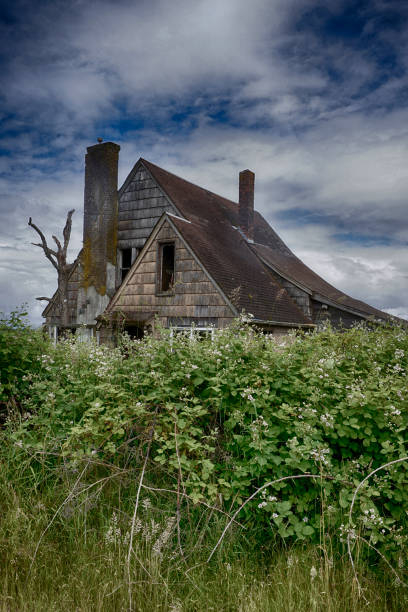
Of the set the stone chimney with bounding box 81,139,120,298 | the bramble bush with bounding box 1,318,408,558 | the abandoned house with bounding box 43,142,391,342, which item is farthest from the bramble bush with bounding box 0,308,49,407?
the stone chimney with bounding box 81,139,120,298

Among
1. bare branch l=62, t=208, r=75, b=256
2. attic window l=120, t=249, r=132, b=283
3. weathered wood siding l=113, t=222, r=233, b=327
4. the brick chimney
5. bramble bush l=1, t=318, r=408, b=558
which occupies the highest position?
the brick chimney

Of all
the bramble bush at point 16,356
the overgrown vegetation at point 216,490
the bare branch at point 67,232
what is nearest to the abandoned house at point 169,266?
the bare branch at point 67,232

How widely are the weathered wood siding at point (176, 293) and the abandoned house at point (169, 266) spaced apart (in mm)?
29

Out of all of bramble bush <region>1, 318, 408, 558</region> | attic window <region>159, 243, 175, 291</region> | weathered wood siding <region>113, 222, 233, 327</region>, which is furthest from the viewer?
attic window <region>159, 243, 175, 291</region>

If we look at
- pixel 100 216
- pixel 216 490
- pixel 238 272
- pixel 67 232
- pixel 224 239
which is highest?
pixel 67 232

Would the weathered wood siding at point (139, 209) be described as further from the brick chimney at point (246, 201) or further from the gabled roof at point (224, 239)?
the brick chimney at point (246, 201)

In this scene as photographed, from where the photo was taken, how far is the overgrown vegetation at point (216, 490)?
116 inches

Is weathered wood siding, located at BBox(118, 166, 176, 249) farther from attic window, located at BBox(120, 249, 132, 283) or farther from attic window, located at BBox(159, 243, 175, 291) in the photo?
attic window, located at BBox(159, 243, 175, 291)

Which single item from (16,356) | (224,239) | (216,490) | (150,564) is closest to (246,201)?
(224,239)

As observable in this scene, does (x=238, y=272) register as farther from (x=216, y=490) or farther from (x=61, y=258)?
(x=216, y=490)

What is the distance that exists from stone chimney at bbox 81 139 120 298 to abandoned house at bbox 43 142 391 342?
0.03 metres

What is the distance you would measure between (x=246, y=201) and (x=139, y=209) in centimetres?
541

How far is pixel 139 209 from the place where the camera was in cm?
1655

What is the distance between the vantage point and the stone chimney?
1515 cm
